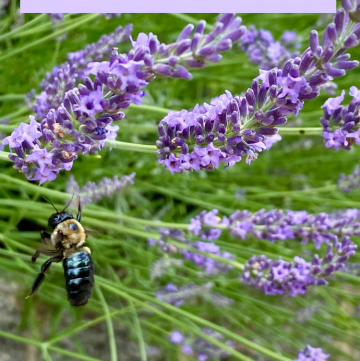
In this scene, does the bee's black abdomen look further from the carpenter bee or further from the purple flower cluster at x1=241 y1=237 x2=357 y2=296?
the purple flower cluster at x1=241 y1=237 x2=357 y2=296

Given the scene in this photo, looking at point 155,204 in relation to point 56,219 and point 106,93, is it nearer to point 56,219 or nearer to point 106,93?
point 56,219

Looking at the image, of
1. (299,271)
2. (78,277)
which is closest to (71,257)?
(78,277)

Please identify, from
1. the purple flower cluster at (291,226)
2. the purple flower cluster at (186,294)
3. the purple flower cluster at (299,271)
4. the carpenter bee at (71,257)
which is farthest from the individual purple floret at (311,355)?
the carpenter bee at (71,257)

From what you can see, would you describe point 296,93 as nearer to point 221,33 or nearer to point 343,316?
point 221,33

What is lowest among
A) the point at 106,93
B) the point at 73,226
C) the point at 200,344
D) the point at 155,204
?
the point at 200,344

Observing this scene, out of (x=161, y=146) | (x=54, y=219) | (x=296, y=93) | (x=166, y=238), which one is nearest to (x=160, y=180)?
(x=166, y=238)
